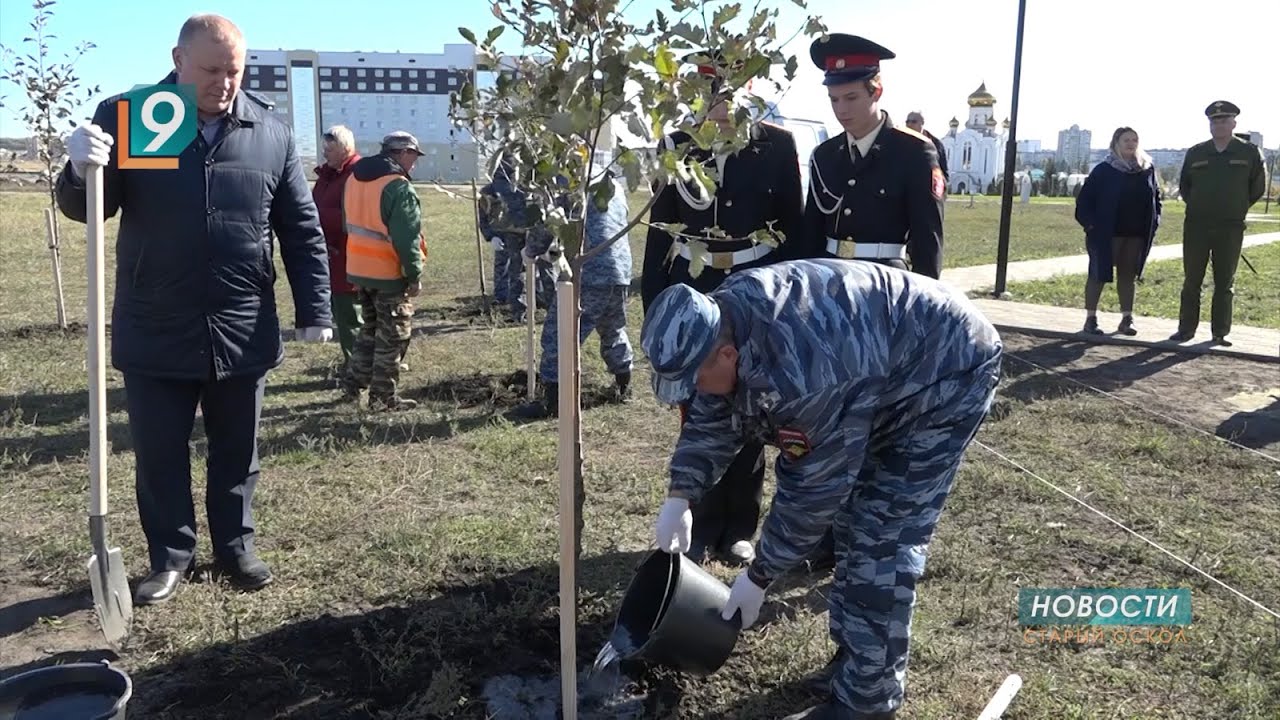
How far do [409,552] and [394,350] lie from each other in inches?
94.7

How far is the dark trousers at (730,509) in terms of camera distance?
3.88 meters

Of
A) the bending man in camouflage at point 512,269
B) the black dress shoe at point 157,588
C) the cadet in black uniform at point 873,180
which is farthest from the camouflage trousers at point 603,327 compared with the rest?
the black dress shoe at point 157,588

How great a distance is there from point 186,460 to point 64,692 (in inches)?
45.5

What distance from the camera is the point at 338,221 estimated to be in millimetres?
6535

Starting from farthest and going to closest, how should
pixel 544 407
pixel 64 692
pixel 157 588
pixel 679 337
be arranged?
pixel 544 407
pixel 157 588
pixel 64 692
pixel 679 337

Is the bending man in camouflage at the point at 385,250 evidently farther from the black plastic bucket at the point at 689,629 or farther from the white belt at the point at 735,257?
the black plastic bucket at the point at 689,629

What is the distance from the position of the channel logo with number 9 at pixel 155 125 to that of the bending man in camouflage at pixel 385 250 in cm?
260

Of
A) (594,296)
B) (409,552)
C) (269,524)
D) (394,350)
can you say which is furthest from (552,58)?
(394,350)

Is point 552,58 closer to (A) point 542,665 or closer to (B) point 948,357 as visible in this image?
(B) point 948,357

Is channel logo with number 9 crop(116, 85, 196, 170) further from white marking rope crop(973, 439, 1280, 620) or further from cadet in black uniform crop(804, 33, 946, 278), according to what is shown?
white marking rope crop(973, 439, 1280, 620)

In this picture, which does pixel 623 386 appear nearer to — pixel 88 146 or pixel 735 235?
pixel 735 235

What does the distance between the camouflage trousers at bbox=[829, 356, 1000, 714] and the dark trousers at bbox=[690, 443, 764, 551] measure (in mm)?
1271

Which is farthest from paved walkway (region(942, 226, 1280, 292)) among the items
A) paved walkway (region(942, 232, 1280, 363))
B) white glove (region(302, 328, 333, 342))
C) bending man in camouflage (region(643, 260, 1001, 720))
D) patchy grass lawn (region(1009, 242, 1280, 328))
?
bending man in camouflage (region(643, 260, 1001, 720))

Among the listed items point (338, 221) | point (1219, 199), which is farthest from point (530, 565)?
point (1219, 199)
